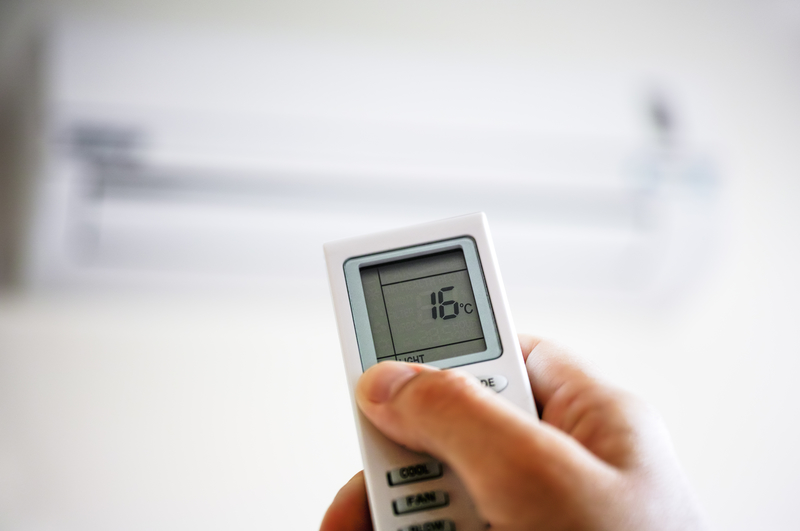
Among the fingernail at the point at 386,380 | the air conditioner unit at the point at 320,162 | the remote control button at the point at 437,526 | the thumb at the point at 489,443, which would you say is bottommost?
the remote control button at the point at 437,526

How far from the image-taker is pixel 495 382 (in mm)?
586

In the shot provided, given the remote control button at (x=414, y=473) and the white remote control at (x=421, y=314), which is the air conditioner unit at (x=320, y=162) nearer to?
the white remote control at (x=421, y=314)

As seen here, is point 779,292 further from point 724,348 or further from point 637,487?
point 637,487

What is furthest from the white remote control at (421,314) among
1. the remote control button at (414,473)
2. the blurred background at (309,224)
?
the blurred background at (309,224)

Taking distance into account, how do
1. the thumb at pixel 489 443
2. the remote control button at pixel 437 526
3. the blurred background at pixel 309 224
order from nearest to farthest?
the thumb at pixel 489 443
the remote control button at pixel 437 526
the blurred background at pixel 309 224

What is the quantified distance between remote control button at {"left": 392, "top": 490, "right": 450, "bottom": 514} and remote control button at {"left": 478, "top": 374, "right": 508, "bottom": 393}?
0.39 feet

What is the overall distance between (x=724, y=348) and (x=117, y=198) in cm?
144

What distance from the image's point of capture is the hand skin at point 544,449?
418 millimetres

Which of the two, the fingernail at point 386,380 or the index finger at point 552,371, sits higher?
the fingernail at point 386,380

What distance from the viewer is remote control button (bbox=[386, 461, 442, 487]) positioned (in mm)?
544

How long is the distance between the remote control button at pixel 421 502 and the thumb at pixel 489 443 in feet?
0.22

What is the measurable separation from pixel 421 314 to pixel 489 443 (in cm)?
22

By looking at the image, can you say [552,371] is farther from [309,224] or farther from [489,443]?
[309,224]

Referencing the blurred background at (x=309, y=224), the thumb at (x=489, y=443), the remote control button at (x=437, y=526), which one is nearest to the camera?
the thumb at (x=489, y=443)
